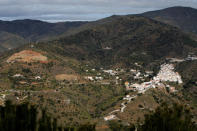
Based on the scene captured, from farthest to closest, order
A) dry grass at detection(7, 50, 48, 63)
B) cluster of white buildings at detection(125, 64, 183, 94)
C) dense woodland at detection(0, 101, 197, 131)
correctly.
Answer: dry grass at detection(7, 50, 48, 63) → cluster of white buildings at detection(125, 64, 183, 94) → dense woodland at detection(0, 101, 197, 131)

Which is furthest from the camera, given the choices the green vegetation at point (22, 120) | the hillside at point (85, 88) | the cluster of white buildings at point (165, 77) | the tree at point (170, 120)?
the cluster of white buildings at point (165, 77)

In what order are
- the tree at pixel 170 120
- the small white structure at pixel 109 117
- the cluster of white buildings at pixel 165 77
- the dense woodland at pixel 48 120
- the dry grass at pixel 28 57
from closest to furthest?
the dense woodland at pixel 48 120 → the tree at pixel 170 120 → the small white structure at pixel 109 117 → the cluster of white buildings at pixel 165 77 → the dry grass at pixel 28 57

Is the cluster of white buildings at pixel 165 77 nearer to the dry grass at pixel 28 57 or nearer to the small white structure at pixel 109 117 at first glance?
the small white structure at pixel 109 117

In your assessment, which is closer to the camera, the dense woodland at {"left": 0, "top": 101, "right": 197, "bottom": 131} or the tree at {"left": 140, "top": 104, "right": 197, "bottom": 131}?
the dense woodland at {"left": 0, "top": 101, "right": 197, "bottom": 131}

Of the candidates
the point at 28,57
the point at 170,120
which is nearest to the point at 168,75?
the point at 28,57

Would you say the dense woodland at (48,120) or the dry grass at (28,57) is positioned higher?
the dense woodland at (48,120)

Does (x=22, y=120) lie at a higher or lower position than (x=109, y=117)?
higher

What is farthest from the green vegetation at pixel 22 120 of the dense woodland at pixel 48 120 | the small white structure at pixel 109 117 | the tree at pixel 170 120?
the small white structure at pixel 109 117

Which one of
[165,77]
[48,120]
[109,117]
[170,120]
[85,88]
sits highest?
[48,120]

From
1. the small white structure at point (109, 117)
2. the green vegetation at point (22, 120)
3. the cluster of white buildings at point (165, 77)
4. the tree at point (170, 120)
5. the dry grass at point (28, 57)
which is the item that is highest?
the green vegetation at point (22, 120)

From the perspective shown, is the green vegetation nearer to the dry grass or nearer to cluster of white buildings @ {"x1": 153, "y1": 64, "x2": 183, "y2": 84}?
cluster of white buildings @ {"x1": 153, "y1": 64, "x2": 183, "y2": 84}

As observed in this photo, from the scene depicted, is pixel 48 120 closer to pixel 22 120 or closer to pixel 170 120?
pixel 22 120

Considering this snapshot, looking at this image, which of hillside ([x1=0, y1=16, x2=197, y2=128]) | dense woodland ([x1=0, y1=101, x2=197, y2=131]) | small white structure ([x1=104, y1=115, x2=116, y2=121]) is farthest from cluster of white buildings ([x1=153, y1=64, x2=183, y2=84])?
dense woodland ([x1=0, y1=101, x2=197, y2=131])
